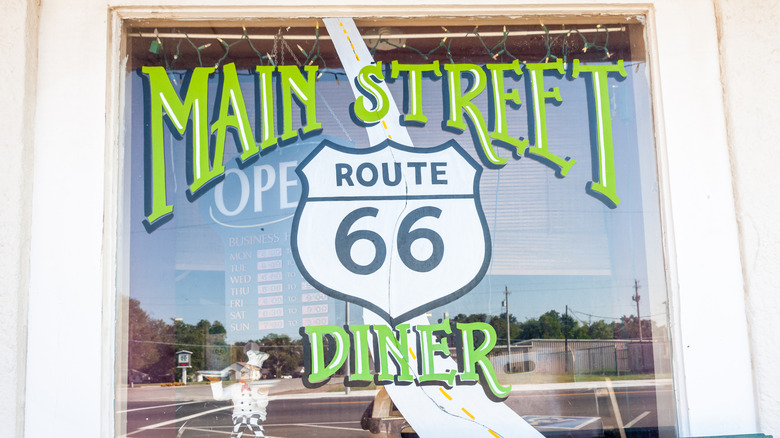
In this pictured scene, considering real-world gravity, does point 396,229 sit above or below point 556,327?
above

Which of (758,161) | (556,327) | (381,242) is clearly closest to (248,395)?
(381,242)

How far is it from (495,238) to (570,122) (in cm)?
54

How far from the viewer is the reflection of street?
7.80 feet

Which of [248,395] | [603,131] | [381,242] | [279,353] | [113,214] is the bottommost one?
[248,395]

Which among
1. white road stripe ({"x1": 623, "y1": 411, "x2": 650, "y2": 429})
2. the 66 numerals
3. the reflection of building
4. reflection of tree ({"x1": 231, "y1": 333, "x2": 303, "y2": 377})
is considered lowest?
white road stripe ({"x1": 623, "y1": 411, "x2": 650, "y2": 429})

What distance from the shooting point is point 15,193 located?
2.16m

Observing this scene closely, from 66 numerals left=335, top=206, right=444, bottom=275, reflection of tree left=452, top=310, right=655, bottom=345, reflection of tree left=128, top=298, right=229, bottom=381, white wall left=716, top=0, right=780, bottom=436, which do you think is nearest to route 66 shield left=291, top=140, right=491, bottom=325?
66 numerals left=335, top=206, right=444, bottom=275

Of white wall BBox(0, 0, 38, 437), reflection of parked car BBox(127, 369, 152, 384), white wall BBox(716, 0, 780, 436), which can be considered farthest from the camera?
reflection of parked car BBox(127, 369, 152, 384)

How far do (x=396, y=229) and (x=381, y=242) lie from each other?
0.07 m

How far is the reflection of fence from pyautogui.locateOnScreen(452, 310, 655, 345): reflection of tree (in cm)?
3

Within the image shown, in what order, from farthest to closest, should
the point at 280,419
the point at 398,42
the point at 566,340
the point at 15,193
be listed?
the point at 398,42 < the point at 566,340 < the point at 280,419 < the point at 15,193

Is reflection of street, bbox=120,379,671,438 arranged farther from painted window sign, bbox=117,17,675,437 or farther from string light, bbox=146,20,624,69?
string light, bbox=146,20,624,69

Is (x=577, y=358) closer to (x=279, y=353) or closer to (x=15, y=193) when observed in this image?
(x=279, y=353)

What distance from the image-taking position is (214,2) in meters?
2.43
